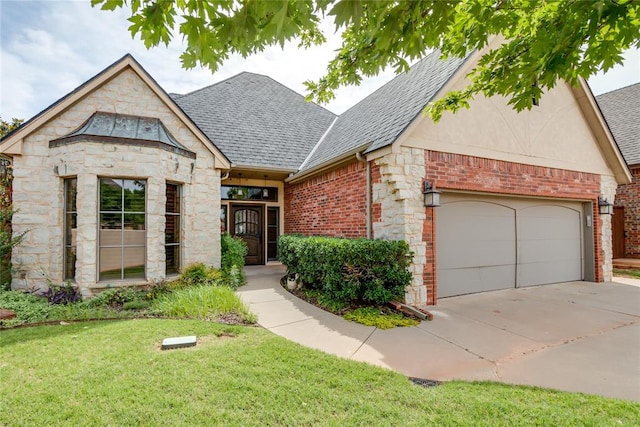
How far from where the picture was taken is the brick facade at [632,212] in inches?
455

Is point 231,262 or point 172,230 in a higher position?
point 172,230

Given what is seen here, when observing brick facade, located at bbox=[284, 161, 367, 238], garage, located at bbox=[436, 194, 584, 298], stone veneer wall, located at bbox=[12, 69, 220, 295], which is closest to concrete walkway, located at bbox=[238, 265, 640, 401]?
garage, located at bbox=[436, 194, 584, 298]

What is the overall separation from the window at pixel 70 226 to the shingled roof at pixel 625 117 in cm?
1761

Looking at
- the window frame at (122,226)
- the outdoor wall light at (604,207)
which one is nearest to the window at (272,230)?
the window frame at (122,226)

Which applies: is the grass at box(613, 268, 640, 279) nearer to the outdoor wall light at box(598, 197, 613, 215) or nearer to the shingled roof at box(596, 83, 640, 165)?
the outdoor wall light at box(598, 197, 613, 215)

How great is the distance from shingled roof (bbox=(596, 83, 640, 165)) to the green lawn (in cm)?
1339

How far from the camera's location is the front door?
37.3ft

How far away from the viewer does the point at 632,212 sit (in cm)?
1172

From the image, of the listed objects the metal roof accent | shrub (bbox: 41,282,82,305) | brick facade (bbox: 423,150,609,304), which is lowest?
shrub (bbox: 41,282,82,305)

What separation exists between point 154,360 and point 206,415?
1.42 metres

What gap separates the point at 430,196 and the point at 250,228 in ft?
24.5

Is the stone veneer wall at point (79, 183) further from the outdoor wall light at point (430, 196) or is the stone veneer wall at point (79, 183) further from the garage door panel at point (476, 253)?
the garage door panel at point (476, 253)

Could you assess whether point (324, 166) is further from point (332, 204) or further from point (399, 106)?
point (399, 106)

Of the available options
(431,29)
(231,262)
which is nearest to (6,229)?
(231,262)
